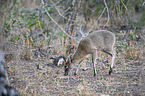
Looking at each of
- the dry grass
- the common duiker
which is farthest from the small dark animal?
the common duiker

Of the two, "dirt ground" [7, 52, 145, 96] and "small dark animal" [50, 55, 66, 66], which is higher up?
"small dark animal" [50, 55, 66, 66]

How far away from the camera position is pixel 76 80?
602cm

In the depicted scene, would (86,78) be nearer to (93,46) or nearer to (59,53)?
(93,46)

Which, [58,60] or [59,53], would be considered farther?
[59,53]

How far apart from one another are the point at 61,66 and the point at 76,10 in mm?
2144

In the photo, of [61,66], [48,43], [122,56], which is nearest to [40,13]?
[48,43]

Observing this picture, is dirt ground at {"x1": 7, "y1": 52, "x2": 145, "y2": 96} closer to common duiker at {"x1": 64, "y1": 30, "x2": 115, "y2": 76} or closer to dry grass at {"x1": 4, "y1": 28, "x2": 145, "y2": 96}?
dry grass at {"x1": 4, "y1": 28, "x2": 145, "y2": 96}

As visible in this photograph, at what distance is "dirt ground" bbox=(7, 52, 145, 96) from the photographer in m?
5.04

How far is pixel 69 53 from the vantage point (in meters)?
7.75

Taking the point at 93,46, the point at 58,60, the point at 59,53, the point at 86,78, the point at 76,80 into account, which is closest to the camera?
the point at 76,80

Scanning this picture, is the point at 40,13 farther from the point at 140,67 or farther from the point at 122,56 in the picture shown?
the point at 140,67

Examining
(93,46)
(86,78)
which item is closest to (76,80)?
(86,78)

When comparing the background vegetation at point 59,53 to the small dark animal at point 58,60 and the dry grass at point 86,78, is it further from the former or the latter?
the small dark animal at point 58,60

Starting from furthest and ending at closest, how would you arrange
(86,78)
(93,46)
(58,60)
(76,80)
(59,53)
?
(59,53), (58,60), (93,46), (86,78), (76,80)
